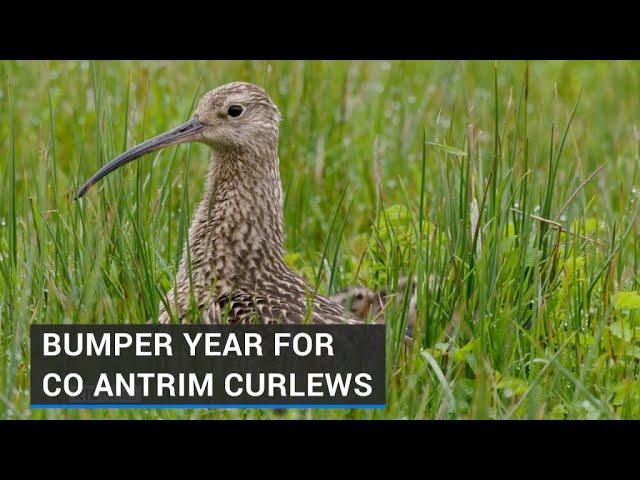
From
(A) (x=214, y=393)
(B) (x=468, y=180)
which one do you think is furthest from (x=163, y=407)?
(B) (x=468, y=180)

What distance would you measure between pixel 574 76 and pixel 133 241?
6.16 metres

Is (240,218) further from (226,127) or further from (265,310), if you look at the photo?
(265,310)

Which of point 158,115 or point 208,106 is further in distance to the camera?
point 158,115

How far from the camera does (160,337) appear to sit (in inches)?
191

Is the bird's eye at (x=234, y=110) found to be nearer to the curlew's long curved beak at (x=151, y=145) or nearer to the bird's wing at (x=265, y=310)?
the curlew's long curved beak at (x=151, y=145)

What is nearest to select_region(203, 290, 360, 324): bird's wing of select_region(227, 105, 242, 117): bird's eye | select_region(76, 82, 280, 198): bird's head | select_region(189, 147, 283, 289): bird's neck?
select_region(189, 147, 283, 289): bird's neck

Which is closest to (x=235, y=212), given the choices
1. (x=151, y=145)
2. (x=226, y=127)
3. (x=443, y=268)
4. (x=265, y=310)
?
(x=226, y=127)

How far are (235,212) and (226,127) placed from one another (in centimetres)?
39

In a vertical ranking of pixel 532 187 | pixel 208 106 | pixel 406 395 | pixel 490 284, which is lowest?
pixel 406 395

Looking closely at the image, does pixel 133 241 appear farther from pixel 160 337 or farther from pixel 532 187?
pixel 532 187

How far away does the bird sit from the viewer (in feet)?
19.7

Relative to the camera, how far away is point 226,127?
613 cm

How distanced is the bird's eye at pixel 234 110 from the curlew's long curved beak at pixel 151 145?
0.45 ft

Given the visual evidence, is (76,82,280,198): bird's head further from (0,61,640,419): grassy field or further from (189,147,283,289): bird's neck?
(0,61,640,419): grassy field
